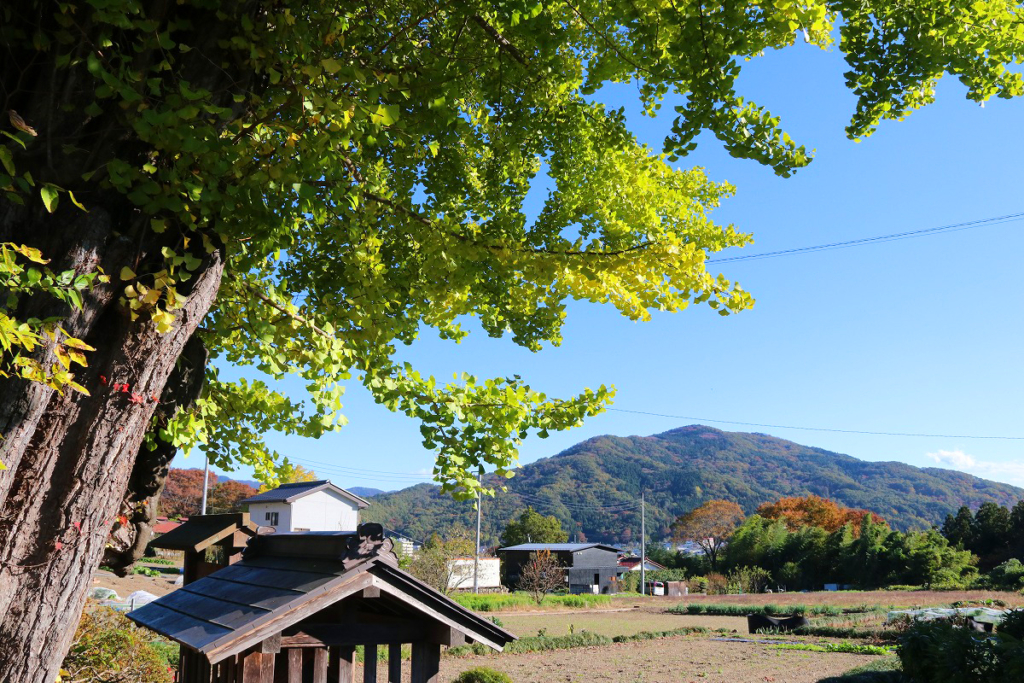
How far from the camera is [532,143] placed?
17.8 feet

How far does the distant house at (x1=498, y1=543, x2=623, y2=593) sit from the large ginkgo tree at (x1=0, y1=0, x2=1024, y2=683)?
54718mm

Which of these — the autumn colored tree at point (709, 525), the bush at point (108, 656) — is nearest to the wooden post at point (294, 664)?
the bush at point (108, 656)

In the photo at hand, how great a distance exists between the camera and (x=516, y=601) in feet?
128

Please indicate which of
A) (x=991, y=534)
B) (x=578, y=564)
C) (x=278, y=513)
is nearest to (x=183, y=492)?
(x=278, y=513)

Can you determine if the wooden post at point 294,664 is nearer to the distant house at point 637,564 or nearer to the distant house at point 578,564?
the distant house at point 578,564

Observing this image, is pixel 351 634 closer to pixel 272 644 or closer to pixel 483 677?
pixel 272 644

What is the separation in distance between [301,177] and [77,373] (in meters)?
1.49

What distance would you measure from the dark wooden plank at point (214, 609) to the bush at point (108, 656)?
409 centimetres

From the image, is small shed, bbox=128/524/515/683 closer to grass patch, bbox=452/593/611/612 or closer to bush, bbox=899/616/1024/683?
bush, bbox=899/616/1024/683

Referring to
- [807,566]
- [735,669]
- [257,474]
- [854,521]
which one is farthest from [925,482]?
[257,474]

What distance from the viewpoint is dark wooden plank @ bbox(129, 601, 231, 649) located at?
4.43 metres

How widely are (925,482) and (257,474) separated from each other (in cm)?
21925

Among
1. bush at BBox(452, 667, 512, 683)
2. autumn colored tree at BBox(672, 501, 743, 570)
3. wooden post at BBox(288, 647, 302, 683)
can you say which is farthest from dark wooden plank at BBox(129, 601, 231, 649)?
autumn colored tree at BBox(672, 501, 743, 570)

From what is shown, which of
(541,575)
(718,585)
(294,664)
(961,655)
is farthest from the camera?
A: (718,585)
